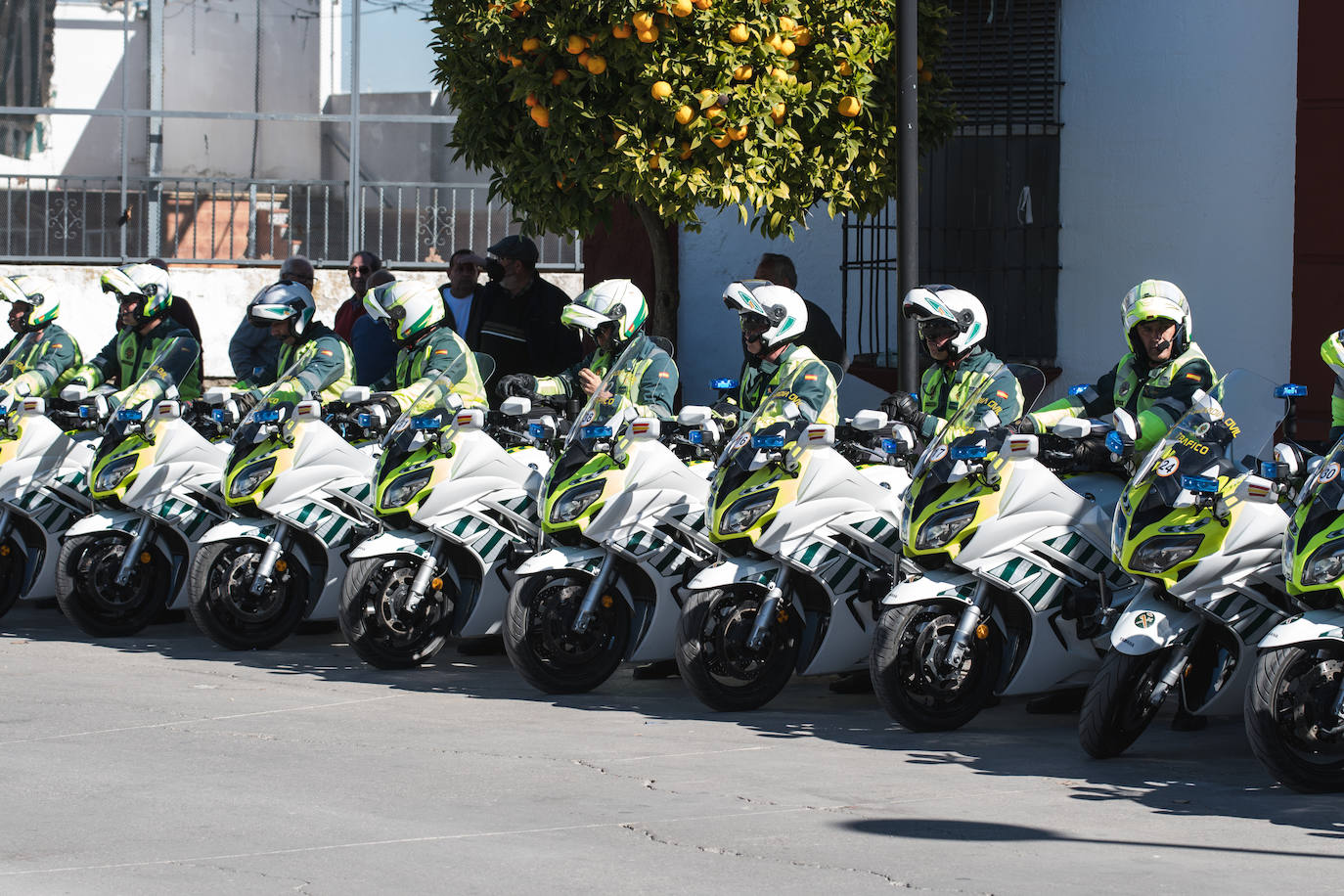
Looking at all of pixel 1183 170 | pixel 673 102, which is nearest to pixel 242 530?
pixel 673 102

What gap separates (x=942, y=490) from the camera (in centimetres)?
787

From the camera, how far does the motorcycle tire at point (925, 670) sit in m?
7.60

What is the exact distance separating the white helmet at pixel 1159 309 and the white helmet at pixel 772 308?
4.96 ft

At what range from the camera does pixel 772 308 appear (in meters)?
8.98

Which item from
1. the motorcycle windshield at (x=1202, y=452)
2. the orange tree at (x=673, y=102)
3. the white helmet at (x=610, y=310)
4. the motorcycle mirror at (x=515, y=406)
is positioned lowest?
the motorcycle windshield at (x=1202, y=452)

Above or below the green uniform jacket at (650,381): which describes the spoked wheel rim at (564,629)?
below

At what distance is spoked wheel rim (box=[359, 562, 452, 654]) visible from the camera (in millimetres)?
9211

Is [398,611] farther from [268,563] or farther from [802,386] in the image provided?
[802,386]

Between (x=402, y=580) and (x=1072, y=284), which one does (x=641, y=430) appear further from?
(x=1072, y=284)

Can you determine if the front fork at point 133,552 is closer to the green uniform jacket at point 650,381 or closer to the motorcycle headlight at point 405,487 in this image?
the motorcycle headlight at point 405,487

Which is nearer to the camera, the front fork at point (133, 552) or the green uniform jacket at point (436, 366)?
the green uniform jacket at point (436, 366)

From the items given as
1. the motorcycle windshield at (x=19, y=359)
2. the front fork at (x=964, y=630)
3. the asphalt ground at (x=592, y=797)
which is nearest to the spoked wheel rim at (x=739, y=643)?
the asphalt ground at (x=592, y=797)

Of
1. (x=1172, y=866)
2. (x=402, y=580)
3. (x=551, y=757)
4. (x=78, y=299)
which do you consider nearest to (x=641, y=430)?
(x=402, y=580)

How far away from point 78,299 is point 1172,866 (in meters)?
15.0
